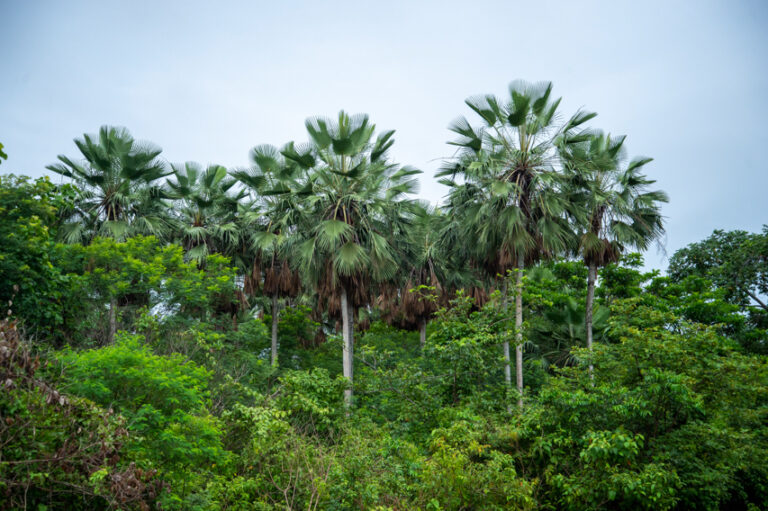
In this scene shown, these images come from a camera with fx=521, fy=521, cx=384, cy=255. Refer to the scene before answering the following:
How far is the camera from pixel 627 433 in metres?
9.78

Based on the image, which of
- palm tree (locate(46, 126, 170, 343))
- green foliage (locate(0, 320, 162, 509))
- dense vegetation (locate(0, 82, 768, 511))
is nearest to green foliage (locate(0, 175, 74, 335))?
dense vegetation (locate(0, 82, 768, 511))

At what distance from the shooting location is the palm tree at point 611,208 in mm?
18031

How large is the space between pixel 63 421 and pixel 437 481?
20.4 ft

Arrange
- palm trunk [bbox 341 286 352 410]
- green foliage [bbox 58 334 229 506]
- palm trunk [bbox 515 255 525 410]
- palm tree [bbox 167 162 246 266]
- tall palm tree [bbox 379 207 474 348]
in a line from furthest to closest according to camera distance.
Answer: palm tree [bbox 167 162 246 266], tall palm tree [bbox 379 207 474 348], palm trunk [bbox 341 286 352 410], palm trunk [bbox 515 255 525 410], green foliage [bbox 58 334 229 506]

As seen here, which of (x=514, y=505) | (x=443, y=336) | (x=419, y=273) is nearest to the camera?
(x=514, y=505)

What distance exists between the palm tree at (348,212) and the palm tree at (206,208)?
567 centimetres

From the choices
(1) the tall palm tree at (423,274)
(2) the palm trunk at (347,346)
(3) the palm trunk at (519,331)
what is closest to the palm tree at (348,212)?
(2) the palm trunk at (347,346)

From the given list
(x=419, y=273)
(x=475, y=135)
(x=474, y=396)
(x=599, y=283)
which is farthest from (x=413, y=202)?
(x=599, y=283)

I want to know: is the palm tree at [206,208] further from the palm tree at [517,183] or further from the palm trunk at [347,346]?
the palm tree at [517,183]

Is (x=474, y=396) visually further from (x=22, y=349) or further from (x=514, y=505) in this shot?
(x=22, y=349)

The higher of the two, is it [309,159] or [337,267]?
[309,159]

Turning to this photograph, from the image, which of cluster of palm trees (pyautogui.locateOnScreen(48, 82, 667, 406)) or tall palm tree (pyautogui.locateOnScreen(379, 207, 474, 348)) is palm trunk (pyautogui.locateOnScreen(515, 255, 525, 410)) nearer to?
cluster of palm trees (pyautogui.locateOnScreen(48, 82, 667, 406))

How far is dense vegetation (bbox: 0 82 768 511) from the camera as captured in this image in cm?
906

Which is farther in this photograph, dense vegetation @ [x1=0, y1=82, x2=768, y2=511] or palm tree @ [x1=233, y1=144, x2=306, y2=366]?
palm tree @ [x1=233, y1=144, x2=306, y2=366]
